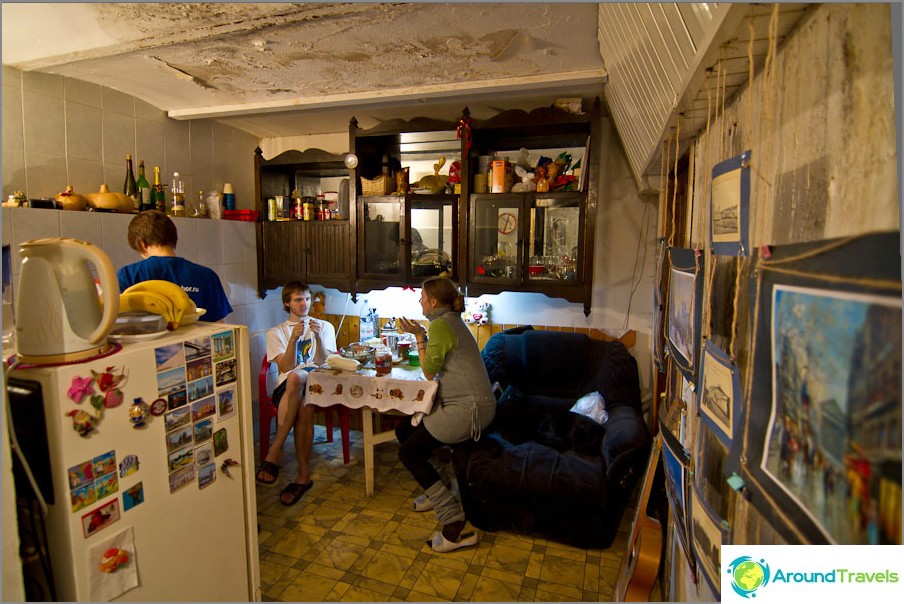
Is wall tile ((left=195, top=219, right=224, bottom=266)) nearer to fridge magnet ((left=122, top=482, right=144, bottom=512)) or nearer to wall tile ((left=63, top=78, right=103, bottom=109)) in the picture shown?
wall tile ((left=63, top=78, right=103, bottom=109))

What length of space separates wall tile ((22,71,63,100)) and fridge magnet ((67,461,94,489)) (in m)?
2.48

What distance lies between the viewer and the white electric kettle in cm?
97


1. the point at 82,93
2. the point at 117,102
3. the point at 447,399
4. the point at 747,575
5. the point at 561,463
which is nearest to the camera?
the point at 747,575

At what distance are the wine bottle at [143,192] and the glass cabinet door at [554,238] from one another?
2416mm

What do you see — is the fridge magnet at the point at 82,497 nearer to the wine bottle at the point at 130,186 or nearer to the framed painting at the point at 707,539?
the framed painting at the point at 707,539

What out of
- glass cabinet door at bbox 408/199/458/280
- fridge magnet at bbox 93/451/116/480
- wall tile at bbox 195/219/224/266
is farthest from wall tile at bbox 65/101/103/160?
fridge magnet at bbox 93/451/116/480

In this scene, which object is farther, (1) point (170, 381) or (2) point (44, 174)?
(2) point (44, 174)

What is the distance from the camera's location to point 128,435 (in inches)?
42.7

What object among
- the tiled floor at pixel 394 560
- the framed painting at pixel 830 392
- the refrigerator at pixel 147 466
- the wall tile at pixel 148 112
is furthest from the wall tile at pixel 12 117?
the framed painting at pixel 830 392

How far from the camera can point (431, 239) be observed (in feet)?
10.6

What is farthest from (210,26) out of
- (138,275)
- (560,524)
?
(560,524)

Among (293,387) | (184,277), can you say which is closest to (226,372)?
(184,277)

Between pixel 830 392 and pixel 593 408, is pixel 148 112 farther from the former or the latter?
pixel 830 392

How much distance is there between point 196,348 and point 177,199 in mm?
2221
